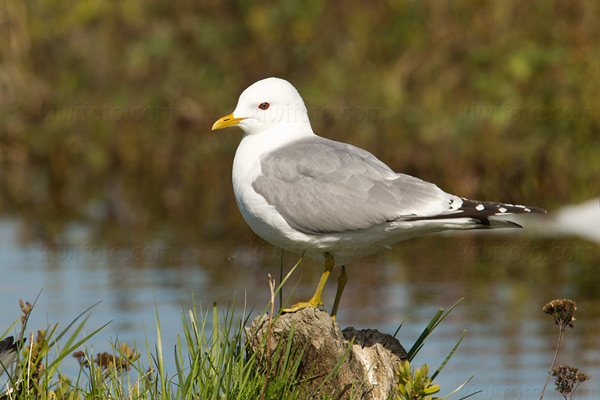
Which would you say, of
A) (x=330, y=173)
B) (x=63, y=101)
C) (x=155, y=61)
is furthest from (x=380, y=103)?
(x=330, y=173)

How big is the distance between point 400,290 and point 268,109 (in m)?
3.80

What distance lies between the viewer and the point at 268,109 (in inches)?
Result: 214

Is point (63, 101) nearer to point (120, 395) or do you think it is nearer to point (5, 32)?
point (5, 32)

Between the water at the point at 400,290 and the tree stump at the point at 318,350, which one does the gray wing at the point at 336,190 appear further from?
the water at the point at 400,290

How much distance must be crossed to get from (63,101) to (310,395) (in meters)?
12.0

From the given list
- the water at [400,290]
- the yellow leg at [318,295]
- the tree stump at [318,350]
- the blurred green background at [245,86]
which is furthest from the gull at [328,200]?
the blurred green background at [245,86]

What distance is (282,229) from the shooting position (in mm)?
5066

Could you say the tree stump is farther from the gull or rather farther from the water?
the water

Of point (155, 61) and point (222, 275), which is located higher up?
point (155, 61)

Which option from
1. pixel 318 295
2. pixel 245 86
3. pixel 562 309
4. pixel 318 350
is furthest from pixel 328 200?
pixel 245 86

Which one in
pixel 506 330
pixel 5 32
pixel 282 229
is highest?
pixel 5 32

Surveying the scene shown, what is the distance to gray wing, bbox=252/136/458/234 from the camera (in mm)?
4941

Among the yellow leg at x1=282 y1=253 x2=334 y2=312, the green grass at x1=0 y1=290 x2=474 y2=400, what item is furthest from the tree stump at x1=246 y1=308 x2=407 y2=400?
the yellow leg at x1=282 y1=253 x2=334 y2=312

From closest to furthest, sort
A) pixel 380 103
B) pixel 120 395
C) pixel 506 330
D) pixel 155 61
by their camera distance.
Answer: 1. pixel 120 395
2. pixel 506 330
3. pixel 380 103
4. pixel 155 61
